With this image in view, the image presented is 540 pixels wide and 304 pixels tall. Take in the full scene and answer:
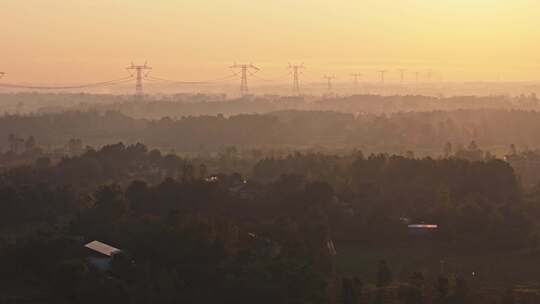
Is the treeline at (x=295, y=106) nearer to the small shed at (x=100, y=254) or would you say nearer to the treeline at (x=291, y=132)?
the treeline at (x=291, y=132)

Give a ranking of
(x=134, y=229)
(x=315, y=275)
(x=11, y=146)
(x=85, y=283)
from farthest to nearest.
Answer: (x=11, y=146) → (x=134, y=229) → (x=315, y=275) → (x=85, y=283)

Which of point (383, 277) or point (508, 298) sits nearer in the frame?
point (508, 298)

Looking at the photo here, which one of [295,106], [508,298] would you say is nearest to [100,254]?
[508,298]

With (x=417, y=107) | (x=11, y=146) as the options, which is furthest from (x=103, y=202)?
(x=417, y=107)

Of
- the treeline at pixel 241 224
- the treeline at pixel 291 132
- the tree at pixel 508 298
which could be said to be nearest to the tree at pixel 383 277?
the treeline at pixel 241 224

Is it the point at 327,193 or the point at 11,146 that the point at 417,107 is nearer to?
the point at 11,146

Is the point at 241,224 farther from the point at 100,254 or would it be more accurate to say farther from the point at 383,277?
the point at 383,277

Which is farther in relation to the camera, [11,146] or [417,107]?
[417,107]
